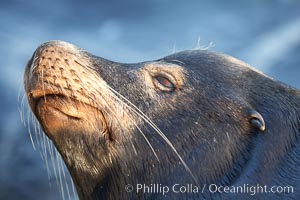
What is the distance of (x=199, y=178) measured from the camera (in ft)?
21.8

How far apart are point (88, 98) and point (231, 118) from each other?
5.34ft

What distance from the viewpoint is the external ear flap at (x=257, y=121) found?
6.83 m

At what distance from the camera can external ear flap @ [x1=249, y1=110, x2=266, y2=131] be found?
6.83 metres

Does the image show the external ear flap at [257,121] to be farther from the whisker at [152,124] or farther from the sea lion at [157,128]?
the whisker at [152,124]

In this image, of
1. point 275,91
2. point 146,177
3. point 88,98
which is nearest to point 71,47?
Result: point 88,98

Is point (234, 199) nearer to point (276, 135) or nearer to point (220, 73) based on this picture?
point (276, 135)

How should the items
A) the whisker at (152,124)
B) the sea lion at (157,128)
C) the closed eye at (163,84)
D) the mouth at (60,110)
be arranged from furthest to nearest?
1. the closed eye at (163,84)
2. the whisker at (152,124)
3. the sea lion at (157,128)
4. the mouth at (60,110)

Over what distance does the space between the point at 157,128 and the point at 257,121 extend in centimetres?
112

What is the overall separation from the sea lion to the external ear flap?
0.04 feet

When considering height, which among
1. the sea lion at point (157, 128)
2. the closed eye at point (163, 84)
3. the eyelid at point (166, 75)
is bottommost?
the sea lion at point (157, 128)

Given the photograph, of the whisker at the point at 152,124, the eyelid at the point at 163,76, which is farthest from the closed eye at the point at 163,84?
the whisker at the point at 152,124

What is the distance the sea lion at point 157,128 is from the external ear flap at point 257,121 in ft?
0.04

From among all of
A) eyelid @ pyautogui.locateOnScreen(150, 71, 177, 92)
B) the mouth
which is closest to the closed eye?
eyelid @ pyautogui.locateOnScreen(150, 71, 177, 92)

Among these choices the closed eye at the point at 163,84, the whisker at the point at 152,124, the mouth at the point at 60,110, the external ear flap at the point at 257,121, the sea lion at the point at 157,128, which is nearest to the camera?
the mouth at the point at 60,110
